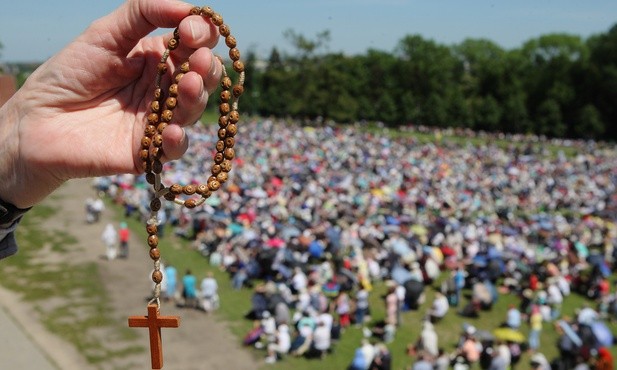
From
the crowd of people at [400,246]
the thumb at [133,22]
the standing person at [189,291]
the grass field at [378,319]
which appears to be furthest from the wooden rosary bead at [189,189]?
the standing person at [189,291]

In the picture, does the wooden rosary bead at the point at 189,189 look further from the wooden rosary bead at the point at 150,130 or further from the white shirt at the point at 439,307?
the white shirt at the point at 439,307

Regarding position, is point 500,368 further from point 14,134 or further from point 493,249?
point 14,134

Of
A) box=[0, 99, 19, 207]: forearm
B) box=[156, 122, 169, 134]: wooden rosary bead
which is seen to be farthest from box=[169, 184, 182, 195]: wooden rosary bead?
box=[0, 99, 19, 207]: forearm

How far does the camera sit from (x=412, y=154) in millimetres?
33094

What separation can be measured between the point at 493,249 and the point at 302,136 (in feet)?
81.2

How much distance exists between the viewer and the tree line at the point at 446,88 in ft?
170

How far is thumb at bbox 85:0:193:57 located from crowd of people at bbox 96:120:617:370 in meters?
8.52

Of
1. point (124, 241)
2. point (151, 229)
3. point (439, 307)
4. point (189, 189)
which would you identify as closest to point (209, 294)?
point (124, 241)

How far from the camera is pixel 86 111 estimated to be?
2291 millimetres

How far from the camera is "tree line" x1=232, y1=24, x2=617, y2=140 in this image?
170 ft

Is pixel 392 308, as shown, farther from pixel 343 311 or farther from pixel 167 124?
pixel 167 124

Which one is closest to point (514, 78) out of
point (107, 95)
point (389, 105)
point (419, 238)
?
point (389, 105)

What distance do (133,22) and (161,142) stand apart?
46cm

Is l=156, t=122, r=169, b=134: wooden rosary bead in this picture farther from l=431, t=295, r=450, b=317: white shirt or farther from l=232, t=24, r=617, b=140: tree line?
l=232, t=24, r=617, b=140: tree line
